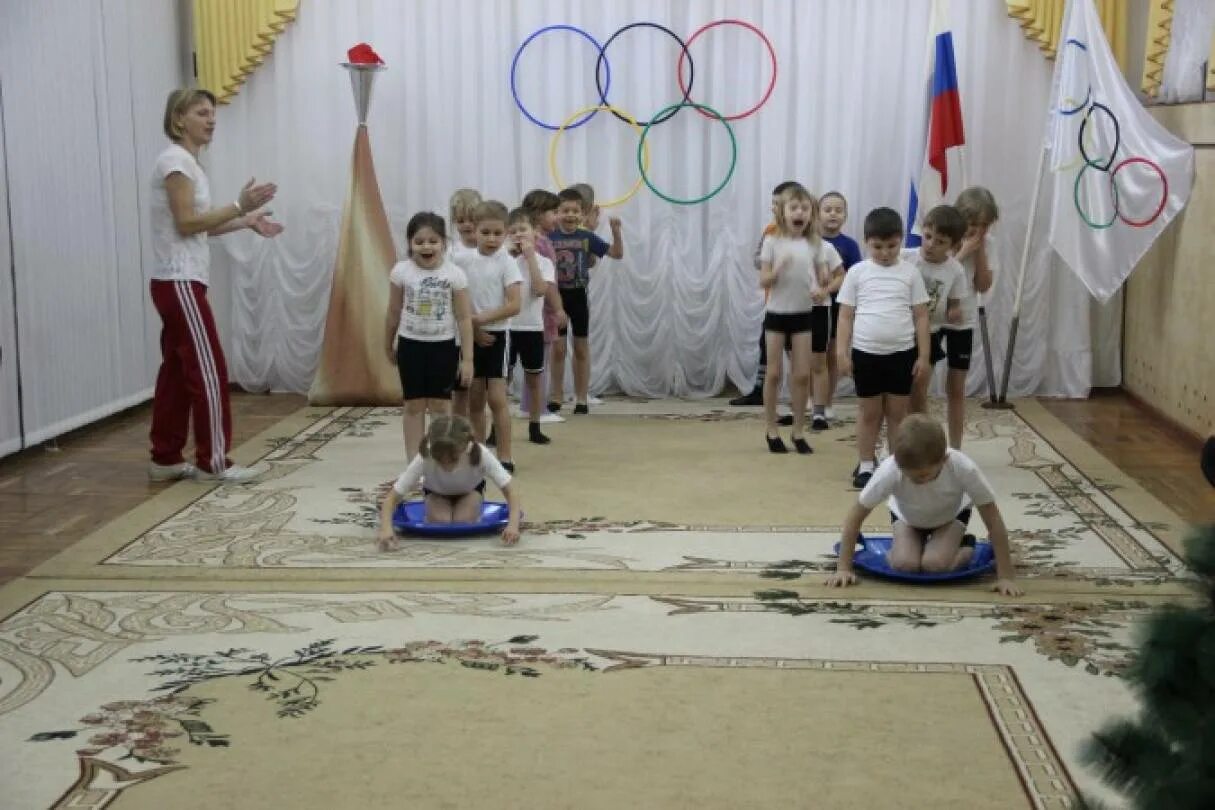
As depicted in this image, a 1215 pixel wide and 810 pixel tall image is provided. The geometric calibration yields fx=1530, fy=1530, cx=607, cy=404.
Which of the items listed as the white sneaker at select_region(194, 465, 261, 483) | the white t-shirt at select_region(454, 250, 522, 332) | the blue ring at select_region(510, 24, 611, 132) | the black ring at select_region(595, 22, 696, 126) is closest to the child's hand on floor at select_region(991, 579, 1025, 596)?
the white t-shirt at select_region(454, 250, 522, 332)

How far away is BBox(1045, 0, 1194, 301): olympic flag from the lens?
746 centimetres

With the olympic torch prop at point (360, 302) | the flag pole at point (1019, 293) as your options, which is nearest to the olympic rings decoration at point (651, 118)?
the olympic torch prop at point (360, 302)

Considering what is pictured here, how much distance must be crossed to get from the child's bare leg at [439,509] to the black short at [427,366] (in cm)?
67

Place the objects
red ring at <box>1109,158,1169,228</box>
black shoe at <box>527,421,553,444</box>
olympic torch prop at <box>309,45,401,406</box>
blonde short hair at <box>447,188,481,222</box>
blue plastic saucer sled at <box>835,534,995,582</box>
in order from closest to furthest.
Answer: blue plastic saucer sled at <box>835,534,995,582</box> → blonde short hair at <box>447,188,481,222</box> → black shoe at <box>527,421,553,444</box> → red ring at <box>1109,158,1169,228</box> → olympic torch prop at <box>309,45,401,406</box>

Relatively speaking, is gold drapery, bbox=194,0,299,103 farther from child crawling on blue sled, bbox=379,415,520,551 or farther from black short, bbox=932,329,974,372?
black short, bbox=932,329,974,372

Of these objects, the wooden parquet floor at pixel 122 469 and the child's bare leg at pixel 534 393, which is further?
the child's bare leg at pixel 534 393

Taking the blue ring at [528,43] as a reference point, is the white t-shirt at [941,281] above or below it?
below

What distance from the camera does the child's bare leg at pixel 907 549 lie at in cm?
464

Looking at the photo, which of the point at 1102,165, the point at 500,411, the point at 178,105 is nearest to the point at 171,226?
the point at 178,105

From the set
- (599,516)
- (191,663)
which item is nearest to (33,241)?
(599,516)

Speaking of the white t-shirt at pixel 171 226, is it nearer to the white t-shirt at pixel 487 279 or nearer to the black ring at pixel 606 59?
the white t-shirt at pixel 487 279

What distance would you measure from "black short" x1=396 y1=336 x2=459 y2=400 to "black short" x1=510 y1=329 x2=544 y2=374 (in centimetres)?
93

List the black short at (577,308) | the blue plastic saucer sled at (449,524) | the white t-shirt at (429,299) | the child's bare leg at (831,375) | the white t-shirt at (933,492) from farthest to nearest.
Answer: the black short at (577,308)
the child's bare leg at (831,375)
the white t-shirt at (429,299)
the blue plastic saucer sled at (449,524)
the white t-shirt at (933,492)

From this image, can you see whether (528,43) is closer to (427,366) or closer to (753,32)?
(753,32)
